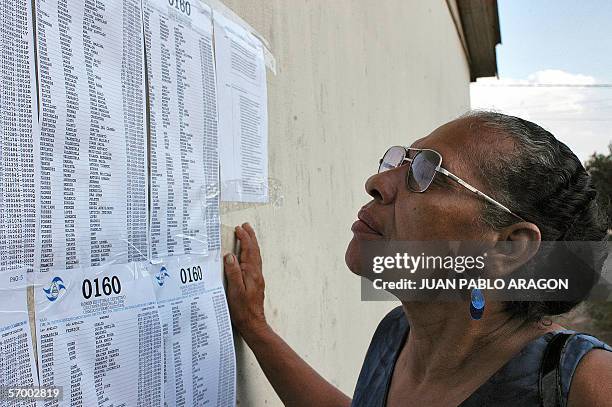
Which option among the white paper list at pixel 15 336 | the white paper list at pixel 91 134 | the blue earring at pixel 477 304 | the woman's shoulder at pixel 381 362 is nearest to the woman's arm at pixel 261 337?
the woman's shoulder at pixel 381 362

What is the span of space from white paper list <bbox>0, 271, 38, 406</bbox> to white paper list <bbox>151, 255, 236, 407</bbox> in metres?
0.33

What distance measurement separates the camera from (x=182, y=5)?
4.11 ft

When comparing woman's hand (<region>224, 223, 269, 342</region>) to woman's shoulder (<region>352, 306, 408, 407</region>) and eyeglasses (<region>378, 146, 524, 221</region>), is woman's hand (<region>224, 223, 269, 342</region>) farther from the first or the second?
eyeglasses (<region>378, 146, 524, 221</region>)

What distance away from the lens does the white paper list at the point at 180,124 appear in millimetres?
1144

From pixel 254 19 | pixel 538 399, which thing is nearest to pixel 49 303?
pixel 538 399

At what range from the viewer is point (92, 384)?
3.08 ft

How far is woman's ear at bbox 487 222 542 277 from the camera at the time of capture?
1298mm

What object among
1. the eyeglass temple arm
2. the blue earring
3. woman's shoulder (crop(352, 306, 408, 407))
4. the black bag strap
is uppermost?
the eyeglass temple arm

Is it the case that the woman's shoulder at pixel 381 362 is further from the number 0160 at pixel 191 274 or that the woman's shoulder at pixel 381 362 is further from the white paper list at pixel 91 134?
the white paper list at pixel 91 134

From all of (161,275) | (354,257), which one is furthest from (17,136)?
(354,257)

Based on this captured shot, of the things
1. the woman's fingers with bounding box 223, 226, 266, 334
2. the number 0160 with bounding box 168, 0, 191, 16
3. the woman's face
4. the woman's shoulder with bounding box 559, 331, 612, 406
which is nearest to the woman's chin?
the woman's face

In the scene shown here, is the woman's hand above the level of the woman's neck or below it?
above

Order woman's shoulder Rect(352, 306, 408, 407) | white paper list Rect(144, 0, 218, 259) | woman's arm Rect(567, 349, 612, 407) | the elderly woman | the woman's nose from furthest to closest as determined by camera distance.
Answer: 1. woman's shoulder Rect(352, 306, 408, 407)
2. the woman's nose
3. the elderly woman
4. white paper list Rect(144, 0, 218, 259)
5. woman's arm Rect(567, 349, 612, 407)

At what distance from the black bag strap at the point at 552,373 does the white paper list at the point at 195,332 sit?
73cm
